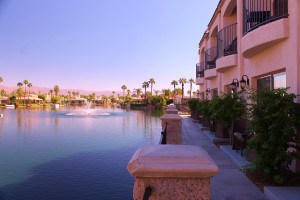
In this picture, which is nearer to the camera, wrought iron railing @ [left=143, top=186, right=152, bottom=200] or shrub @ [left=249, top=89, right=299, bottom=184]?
wrought iron railing @ [left=143, top=186, right=152, bottom=200]

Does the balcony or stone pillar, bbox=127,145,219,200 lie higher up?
the balcony

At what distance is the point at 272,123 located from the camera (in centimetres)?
592

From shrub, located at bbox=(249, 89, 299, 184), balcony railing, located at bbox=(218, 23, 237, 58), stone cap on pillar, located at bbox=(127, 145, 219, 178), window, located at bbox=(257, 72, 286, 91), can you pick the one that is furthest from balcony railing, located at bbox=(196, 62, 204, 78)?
stone cap on pillar, located at bbox=(127, 145, 219, 178)

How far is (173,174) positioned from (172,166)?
0.06 metres

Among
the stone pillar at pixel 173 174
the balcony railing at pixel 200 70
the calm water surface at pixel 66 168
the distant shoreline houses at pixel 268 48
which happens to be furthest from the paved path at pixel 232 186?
the balcony railing at pixel 200 70

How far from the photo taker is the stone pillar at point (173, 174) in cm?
197

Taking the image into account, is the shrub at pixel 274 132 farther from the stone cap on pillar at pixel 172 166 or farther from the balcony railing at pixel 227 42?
the balcony railing at pixel 227 42

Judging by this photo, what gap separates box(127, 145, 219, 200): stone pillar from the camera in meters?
1.97

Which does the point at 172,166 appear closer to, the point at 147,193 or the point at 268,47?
the point at 147,193

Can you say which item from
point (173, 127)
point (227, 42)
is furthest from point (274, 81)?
point (227, 42)

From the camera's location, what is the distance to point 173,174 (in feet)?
6.53

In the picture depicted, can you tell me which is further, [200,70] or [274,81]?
[200,70]

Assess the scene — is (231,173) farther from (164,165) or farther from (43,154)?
(43,154)

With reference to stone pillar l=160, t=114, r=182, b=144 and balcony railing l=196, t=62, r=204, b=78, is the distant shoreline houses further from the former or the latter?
balcony railing l=196, t=62, r=204, b=78
